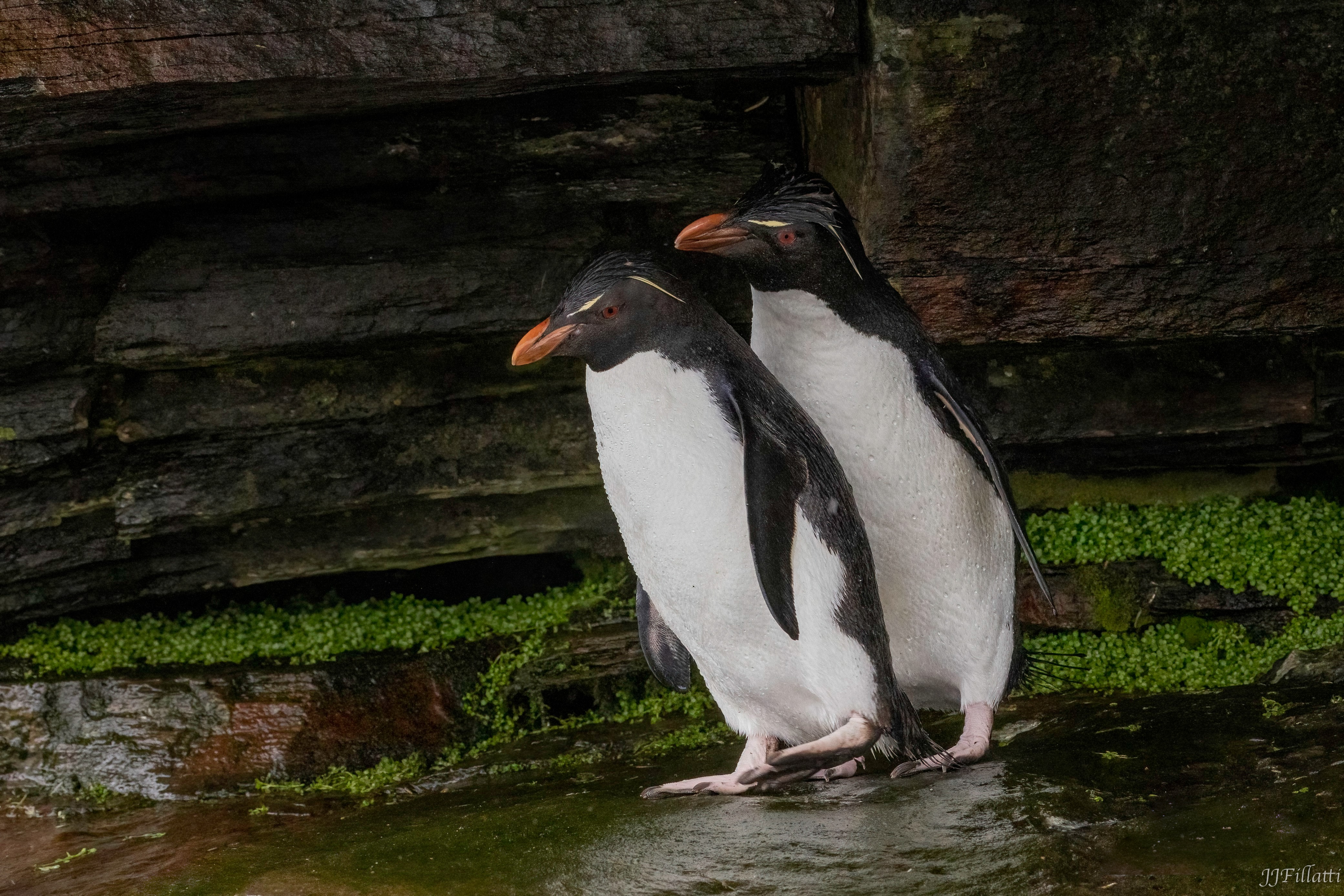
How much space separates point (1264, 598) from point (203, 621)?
13.3ft

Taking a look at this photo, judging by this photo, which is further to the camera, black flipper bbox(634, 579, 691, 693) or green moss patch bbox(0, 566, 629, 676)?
green moss patch bbox(0, 566, 629, 676)

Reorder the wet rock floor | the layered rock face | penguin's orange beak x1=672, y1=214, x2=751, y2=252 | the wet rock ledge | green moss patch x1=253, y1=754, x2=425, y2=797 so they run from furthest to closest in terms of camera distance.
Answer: the wet rock ledge
green moss patch x1=253, y1=754, x2=425, y2=797
the layered rock face
penguin's orange beak x1=672, y1=214, x2=751, y2=252
the wet rock floor

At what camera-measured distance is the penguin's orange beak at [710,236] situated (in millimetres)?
3092

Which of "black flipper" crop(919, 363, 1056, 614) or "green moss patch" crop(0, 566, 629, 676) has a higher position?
"black flipper" crop(919, 363, 1056, 614)

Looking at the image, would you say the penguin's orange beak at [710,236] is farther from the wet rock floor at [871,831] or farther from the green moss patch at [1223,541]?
the green moss patch at [1223,541]

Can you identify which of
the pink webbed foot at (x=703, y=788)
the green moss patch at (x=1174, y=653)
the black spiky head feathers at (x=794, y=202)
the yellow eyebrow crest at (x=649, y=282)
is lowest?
the green moss patch at (x=1174, y=653)

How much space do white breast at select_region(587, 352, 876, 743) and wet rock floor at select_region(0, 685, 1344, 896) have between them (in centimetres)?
29

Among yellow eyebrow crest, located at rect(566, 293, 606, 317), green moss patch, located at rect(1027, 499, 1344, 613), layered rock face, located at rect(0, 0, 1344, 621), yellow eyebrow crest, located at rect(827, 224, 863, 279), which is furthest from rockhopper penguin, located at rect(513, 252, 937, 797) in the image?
green moss patch, located at rect(1027, 499, 1344, 613)

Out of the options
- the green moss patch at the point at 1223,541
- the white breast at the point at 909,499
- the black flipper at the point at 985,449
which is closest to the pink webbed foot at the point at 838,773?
the white breast at the point at 909,499

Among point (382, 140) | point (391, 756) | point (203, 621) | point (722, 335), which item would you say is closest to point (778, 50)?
point (722, 335)

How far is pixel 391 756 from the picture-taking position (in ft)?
14.0

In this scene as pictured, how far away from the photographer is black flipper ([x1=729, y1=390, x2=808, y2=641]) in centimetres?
288

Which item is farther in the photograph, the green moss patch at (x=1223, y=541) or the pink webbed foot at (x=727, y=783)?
the green moss patch at (x=1223, y=541)

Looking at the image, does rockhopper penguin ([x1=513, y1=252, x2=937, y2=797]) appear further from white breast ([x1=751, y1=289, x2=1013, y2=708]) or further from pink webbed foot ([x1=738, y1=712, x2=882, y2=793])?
white breast ([x1=751, y1=289, x2=1013, y2=708])
